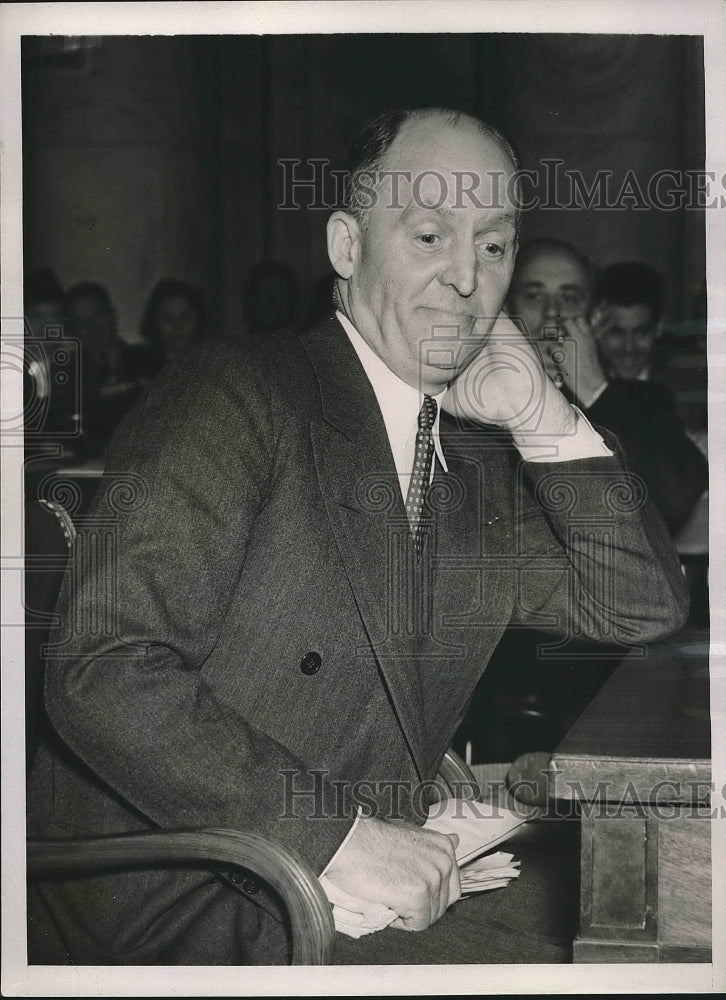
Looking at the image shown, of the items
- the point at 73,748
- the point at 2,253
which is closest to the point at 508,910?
the point at 73,748

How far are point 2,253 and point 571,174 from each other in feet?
3.65

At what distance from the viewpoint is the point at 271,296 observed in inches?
82.4

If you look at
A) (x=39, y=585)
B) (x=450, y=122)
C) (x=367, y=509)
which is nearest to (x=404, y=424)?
(x=367, y=509)

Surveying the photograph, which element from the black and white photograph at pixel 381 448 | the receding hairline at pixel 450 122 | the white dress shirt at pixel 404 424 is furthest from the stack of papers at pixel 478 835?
the receding hairline at pixel 450 122

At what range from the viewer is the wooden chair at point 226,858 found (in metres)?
1.78

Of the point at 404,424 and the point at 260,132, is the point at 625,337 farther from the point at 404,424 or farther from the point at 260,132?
the point at 260,132

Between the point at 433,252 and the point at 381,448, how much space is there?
1.24 ft

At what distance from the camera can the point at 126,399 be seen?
6.81 ft

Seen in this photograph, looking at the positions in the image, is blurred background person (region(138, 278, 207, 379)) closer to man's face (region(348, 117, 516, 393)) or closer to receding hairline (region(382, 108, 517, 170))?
man's face (region(348, 117, 516, 393))

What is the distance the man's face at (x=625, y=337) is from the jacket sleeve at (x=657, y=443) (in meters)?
0.03

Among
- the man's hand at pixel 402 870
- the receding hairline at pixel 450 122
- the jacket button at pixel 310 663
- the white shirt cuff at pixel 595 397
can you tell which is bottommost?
the man's hand at pixel 402 870

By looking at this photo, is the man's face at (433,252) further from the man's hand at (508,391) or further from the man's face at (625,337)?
the man's face at (625,337)

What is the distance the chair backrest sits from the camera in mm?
2081

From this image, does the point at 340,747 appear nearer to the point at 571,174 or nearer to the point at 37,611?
the point at 37,611
